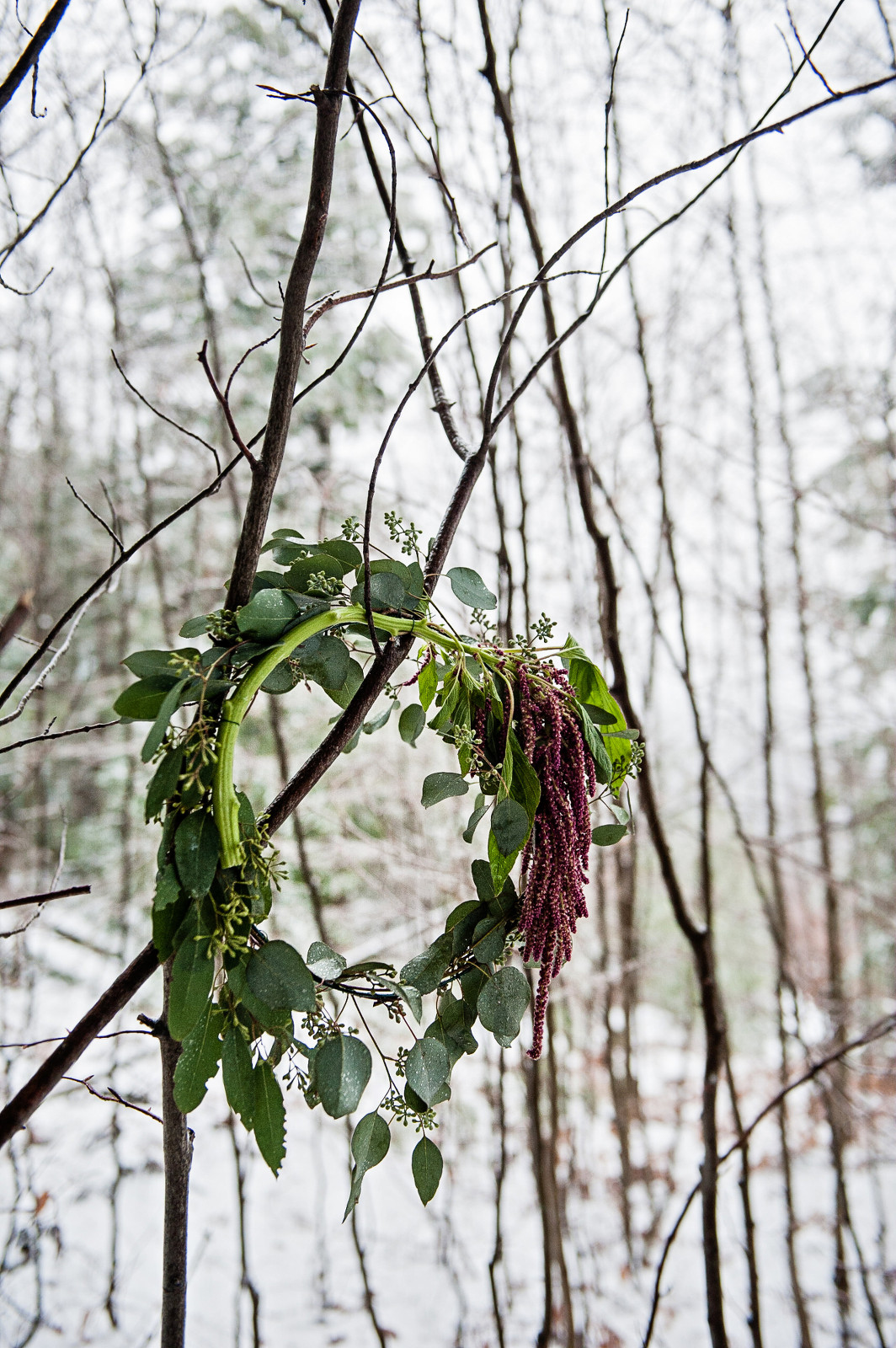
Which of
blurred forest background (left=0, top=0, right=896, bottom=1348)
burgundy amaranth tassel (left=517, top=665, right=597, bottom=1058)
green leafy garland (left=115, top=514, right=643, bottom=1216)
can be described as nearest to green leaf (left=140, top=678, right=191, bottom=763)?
green leafy garland (left=115, top=514, right=643, bottom=1216)

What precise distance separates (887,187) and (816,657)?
2.00 metres

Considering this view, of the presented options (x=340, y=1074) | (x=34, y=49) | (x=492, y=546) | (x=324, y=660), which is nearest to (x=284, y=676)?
(x=324, y=660)

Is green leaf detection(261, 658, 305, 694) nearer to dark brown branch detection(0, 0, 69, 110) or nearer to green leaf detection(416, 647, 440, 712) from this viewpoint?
green leaf detection(416, 647, 440, 712)

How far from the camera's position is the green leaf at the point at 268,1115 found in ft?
1.45

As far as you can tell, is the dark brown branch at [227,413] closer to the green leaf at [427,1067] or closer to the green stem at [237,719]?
the green stem at [237,719]

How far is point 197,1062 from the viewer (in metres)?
0.46

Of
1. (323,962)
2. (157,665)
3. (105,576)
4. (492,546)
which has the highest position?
(492,546)

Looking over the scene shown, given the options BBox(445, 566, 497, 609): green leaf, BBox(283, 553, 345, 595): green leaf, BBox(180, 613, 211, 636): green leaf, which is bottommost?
BBox(180, 613, 211, 636): green leaf

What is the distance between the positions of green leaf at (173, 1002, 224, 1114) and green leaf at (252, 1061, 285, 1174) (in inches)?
1.0

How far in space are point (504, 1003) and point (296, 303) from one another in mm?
432

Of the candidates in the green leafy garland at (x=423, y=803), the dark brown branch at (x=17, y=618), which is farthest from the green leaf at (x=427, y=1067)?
the dark brown branch at (x=17, y=618)

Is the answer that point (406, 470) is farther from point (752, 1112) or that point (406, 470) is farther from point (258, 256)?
point (752, 1112)

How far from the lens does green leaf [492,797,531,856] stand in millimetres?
484

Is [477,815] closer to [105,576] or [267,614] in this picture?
[267,614]
